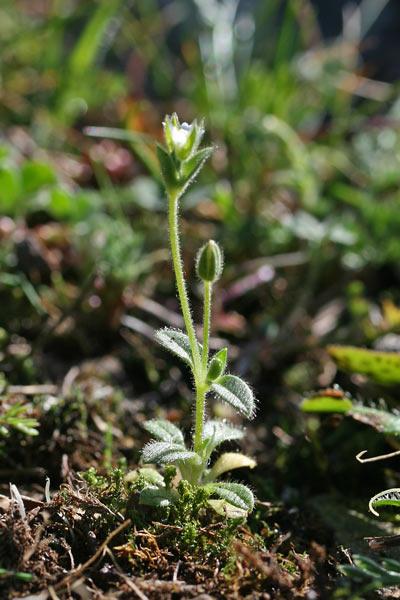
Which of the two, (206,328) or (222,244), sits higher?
(222,244)

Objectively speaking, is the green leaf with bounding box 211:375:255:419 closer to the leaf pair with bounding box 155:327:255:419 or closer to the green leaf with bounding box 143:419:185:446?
the leaf pair with bounding box 155:327:255:419

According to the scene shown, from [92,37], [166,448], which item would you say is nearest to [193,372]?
[166,448]

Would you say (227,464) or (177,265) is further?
(227,464)

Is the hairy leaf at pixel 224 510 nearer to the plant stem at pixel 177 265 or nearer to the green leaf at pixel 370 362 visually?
the plant stem at pixel 177 265

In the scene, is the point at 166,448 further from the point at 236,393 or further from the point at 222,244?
the point at 222,244

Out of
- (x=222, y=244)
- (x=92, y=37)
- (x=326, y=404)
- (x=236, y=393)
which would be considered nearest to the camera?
(x=236, y=393)

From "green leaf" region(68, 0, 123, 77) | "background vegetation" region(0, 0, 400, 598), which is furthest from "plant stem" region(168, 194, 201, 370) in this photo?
"green leaf" region(68, 0, 123, 77)

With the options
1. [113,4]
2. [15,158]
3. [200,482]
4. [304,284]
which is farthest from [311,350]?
[113,4]
